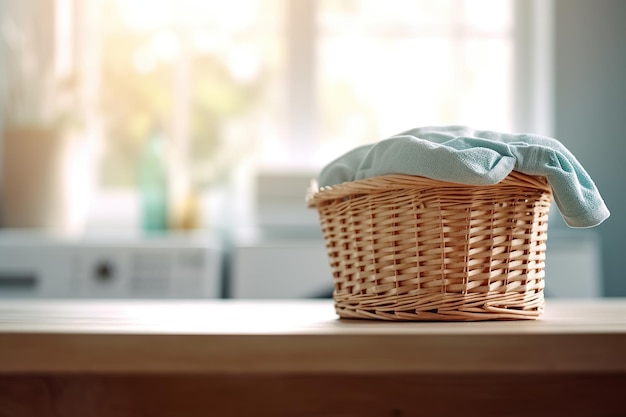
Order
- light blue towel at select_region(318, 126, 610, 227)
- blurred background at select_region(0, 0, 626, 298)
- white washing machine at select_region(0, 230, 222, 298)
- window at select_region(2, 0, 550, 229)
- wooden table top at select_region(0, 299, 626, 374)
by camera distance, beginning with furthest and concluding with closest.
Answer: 1. window at select_region(2, 0, 550, 229)
2. blurred background at select_region(0, 0, 626, 298)
3. white washing machine at select_region(0, 230, 222, 298)
4. light blue towel at select_region(318, 126, 610, 227)
5. wooden table top at select_region(0, 299, 626, 374)

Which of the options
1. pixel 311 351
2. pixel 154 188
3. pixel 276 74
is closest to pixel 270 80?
pixel 276 74

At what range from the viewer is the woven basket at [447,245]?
0.75m

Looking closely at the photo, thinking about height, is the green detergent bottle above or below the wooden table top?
below

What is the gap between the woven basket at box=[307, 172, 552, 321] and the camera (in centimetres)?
75

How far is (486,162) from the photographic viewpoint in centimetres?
72

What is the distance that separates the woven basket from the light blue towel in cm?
2

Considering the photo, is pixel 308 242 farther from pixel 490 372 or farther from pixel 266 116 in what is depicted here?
pixel 490 372

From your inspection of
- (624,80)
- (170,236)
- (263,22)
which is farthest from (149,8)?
(624,80)

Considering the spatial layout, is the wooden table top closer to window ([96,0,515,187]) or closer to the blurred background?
the blurred background

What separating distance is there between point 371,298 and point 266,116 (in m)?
2.29

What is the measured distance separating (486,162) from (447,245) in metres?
0.09

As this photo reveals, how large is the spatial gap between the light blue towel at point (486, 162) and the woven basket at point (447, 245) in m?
0.02

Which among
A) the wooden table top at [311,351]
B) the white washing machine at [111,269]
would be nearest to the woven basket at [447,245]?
the wooden table top at [311,351]

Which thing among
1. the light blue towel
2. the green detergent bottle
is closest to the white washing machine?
the green detergent bottle
